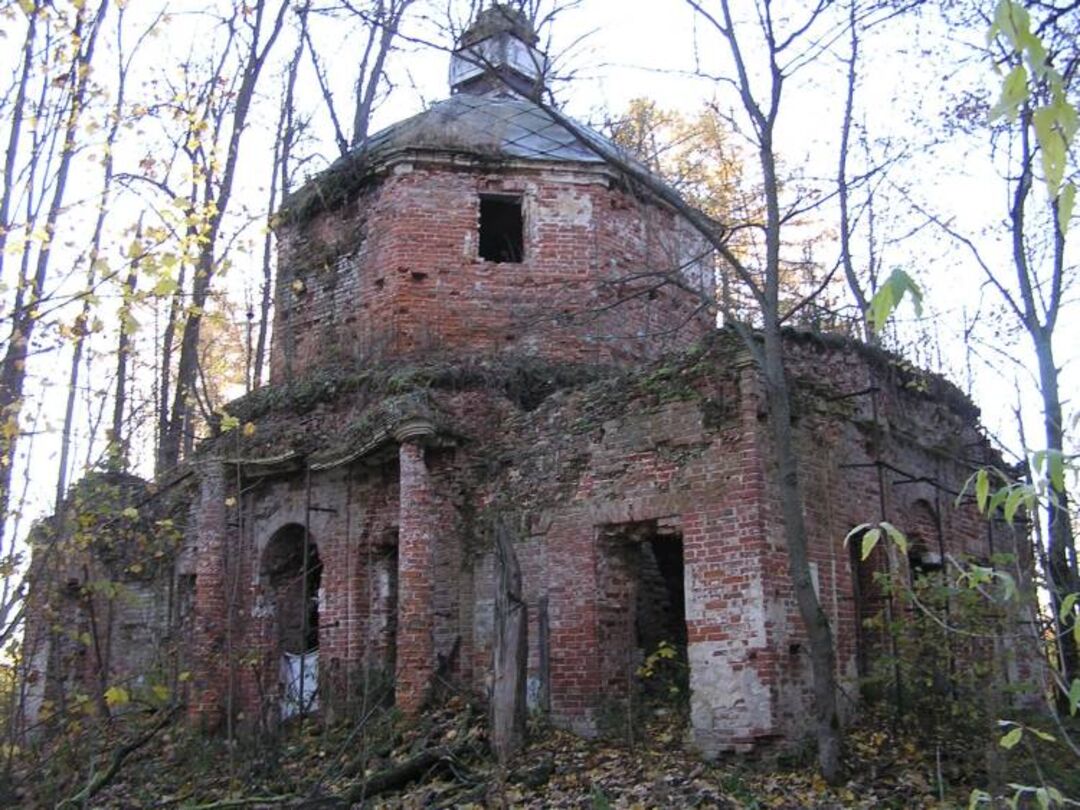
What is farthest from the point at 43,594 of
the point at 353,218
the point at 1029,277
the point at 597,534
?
the point at 1029,277

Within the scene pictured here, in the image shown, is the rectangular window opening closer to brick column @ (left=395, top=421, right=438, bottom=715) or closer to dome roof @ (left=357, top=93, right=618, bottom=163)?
dome roof @ (left=357, top=93, right=618, bottom=163)

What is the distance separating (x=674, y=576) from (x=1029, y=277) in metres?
6.70

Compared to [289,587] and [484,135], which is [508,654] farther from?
[484,135]

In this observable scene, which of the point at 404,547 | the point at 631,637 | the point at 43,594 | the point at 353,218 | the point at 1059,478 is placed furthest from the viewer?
the point at 353,218

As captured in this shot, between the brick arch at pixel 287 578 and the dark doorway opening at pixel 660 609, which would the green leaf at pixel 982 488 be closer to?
the dark doorway opening at pixel 660 609

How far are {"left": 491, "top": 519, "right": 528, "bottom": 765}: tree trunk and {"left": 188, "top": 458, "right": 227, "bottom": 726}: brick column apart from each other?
5266mm

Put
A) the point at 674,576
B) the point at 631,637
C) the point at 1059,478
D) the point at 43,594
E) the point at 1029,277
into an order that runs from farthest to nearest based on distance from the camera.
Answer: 1. the point at 1029,277
2. the point at 674,576
3. the point at 631,637
4. the point at 43,594
5. the point at 1059,478

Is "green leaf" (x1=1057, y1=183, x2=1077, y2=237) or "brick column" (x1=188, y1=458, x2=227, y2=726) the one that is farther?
"brick column" (x1=188, y1=458, x2=227, y2=726)

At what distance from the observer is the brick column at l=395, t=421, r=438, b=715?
470 inches

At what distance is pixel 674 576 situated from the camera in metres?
13.1

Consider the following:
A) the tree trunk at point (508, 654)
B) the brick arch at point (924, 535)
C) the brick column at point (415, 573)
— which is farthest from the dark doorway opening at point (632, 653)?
the brick arch at point (924, 535)

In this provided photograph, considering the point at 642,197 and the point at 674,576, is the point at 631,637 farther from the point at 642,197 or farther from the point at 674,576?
the point at 642,197

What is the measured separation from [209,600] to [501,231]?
23.8 feet

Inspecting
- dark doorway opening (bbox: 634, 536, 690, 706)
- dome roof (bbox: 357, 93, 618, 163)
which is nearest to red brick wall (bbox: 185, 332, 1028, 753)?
dark doorway opening (bbox: 634, 536, 690, 706)
